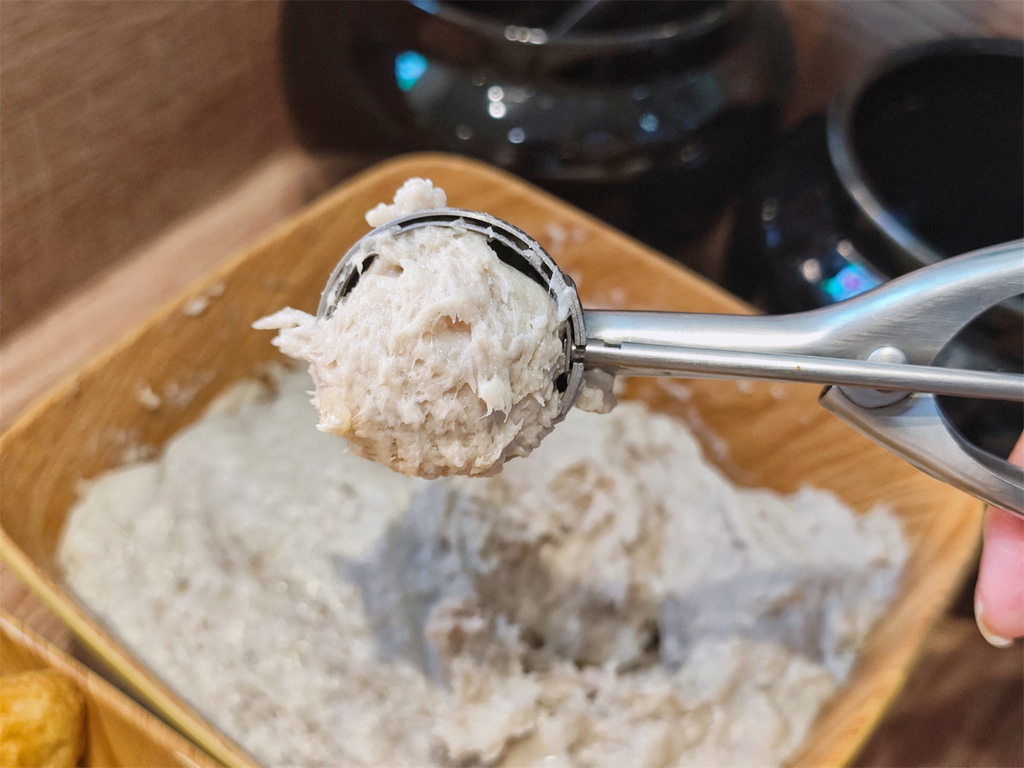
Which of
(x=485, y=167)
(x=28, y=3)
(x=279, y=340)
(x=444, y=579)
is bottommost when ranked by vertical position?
(x=444, y=579)

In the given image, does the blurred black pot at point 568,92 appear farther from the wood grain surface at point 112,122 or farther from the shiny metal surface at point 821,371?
the shiny metal surface at point 821,371

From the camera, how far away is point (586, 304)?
0.97 meters

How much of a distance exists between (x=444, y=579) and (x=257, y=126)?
82 cm

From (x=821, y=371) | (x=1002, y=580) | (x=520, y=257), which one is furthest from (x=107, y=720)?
(x=1002, y=580)

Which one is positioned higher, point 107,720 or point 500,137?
point 500,137

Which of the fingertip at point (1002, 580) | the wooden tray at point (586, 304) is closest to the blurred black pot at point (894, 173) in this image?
the wooden tray at point (586, 304)

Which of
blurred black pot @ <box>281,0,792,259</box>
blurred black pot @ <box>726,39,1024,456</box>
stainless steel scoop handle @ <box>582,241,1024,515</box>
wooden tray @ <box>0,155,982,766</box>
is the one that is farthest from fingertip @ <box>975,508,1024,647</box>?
blurred black pot @ <box>281,0,792,259</box>

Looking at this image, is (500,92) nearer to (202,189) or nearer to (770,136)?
(770,136)

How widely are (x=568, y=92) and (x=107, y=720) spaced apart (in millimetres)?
786

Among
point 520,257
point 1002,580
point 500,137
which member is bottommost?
point 1002,580

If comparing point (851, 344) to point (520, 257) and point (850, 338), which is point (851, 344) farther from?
point (520, 257)

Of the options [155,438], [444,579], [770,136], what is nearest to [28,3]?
[155,438]

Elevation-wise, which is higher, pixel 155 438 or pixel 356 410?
pixel 356 410

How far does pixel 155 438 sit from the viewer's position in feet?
2.87
